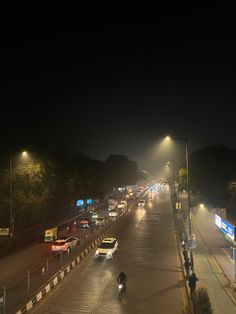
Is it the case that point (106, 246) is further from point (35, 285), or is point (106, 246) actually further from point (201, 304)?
point (201, 304)

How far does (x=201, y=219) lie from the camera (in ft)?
172

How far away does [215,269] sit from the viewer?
2620 cm

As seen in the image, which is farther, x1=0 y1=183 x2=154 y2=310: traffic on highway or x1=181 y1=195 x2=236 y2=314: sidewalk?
x1=181 y1=195 x2=236 y2=314: sidewalk


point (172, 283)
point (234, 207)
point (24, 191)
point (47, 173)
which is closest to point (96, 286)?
point (172, 283)

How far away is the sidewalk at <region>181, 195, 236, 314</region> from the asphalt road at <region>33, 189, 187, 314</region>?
1592 millimetres

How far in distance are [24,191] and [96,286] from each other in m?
21.3

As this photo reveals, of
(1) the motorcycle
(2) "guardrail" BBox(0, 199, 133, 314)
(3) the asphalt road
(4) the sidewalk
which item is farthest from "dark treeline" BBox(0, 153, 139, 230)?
(1) the motorcycle

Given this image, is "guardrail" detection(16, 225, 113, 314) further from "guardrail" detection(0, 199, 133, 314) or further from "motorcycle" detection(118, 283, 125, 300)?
"motorcycle" detection(118, 283, 125, 300)

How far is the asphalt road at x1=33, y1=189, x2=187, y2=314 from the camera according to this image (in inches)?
683

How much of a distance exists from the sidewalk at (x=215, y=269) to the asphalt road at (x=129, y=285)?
1.59 m

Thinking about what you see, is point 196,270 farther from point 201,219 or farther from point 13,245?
point 201,219

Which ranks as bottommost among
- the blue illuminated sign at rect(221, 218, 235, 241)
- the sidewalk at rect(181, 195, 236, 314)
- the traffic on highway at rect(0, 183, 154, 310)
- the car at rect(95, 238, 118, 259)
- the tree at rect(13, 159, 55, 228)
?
the sidewalk at rect(181, 195, 236, 314)

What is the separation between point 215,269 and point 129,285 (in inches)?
319

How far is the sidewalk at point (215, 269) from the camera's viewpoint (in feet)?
64.2
